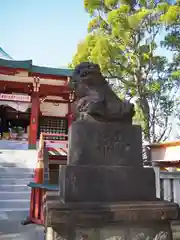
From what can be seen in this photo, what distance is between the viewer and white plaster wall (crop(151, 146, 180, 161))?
31.8 ft

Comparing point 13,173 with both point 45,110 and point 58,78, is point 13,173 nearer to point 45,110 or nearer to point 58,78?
point 58,78

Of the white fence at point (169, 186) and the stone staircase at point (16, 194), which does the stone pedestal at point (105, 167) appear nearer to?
the stone staircase at point (16, 194)

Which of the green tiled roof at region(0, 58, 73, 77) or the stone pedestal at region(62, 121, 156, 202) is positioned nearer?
the stone pedestal at region(62, 121, 156, 202)

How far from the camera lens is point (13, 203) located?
23.9ft

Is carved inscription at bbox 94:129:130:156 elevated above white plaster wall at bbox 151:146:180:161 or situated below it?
above

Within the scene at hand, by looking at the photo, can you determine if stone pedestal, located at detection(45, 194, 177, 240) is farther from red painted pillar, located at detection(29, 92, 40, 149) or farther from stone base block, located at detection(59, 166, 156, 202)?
red painted pillar, located at detection(29, 92, 40, 149)

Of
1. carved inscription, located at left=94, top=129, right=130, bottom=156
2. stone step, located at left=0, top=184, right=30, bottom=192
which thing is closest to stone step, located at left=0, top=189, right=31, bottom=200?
stone step, located at left=0, top=184, right=30, bottom=192

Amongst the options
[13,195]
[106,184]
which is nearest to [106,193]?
[106,184]

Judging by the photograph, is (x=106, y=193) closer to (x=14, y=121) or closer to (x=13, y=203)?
(x=13, y=203)

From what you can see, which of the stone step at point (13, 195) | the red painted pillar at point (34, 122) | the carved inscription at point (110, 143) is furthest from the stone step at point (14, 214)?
the red painted pillar at point (34, 122)

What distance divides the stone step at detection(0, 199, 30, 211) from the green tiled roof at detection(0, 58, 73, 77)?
891cm

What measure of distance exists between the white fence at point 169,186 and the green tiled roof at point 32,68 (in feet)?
35.2

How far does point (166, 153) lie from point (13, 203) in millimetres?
6081

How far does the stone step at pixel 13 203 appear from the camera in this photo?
7.06 metres
